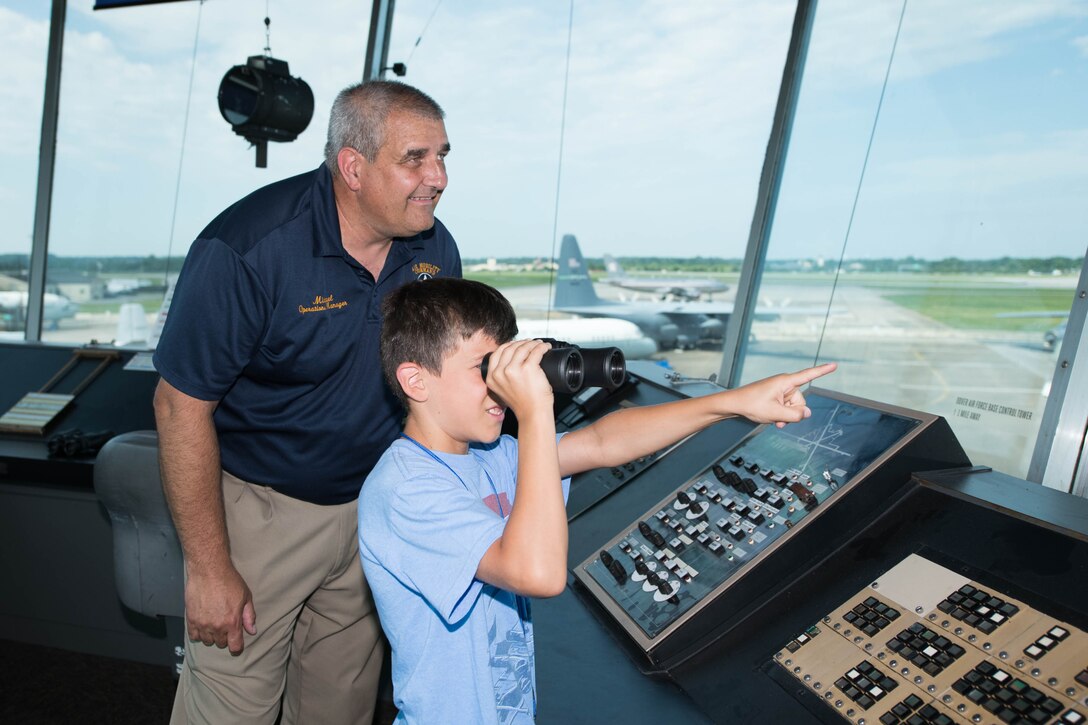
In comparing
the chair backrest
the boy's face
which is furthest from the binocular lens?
the chair backrest

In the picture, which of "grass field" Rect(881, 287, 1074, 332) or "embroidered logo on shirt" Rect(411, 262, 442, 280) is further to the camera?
"grass field" Rect(881, 287, 1074, 332)

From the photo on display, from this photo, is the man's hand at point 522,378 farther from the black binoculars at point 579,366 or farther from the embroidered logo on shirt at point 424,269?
the embroidered logo on shirt at point 424,269

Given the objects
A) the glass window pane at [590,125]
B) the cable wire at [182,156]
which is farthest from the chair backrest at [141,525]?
the cable wire at [182,156]

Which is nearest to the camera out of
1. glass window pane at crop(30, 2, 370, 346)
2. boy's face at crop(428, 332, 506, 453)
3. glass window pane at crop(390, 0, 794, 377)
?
boy's face at crop(428, 332, 506, 453)

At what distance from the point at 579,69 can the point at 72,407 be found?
2.50 metres

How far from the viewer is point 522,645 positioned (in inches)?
45.3

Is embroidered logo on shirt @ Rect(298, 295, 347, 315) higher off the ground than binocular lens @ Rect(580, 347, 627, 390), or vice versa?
binocular lens @ Rect(580, 347, 627, 390)

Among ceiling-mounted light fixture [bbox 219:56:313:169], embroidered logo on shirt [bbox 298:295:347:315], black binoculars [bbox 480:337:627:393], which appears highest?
ceiling-mounted light fixture [bbox 219:56:313:169]

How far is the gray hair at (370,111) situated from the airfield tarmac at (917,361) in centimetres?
129

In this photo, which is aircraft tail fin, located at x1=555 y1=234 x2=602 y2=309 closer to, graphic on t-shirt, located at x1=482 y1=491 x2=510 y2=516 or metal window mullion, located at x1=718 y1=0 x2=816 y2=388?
metal window mullion, located at x1=718 y1=0 x2=816 y2=388

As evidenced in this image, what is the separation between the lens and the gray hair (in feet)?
4.88

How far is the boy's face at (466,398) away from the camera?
1.08 meters

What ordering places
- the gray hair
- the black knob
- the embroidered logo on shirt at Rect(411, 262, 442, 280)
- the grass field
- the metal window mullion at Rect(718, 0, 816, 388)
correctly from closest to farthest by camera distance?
the black knob → the gray hair → the embroidered logo on shirt at Rect(411, 262, 442, 280) → the grass field → the metal window mullion at Rect(718, 0, 816, 388)

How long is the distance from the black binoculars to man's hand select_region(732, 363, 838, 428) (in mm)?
205
